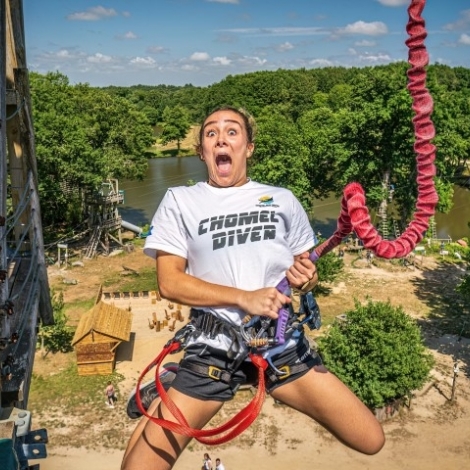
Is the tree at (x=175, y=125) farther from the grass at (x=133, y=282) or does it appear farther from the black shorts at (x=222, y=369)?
the black shorts at (x=222, y=369)

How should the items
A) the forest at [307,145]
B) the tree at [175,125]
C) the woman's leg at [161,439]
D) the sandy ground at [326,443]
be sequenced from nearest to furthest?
the woman's leg at [161,439], the sandy ground at [326,443], the forest at [307,145], the tree at [175,125]

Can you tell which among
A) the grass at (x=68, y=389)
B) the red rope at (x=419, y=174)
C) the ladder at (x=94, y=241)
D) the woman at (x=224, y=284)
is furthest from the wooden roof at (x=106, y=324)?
the red rope at (x=419, y=174)

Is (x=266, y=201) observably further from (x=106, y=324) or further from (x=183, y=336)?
(x=106, y=324)

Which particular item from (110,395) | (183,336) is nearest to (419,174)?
(183,336)

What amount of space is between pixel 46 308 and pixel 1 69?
4.63 m

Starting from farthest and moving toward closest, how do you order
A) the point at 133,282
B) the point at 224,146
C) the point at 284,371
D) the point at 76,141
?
the point at 76,141 < the point at 133,282 < the point at 224,146 < the point at 284,371

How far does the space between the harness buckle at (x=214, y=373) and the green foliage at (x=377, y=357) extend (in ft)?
42.6

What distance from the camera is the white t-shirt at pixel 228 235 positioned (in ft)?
13.5

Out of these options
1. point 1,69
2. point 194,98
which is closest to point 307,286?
point 1,69

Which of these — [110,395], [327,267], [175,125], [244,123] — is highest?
[244,123]

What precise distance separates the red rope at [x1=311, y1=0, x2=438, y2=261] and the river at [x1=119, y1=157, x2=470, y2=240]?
35559 mm

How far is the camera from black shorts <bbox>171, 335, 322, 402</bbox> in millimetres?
4105

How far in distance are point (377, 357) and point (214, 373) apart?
13189 mm

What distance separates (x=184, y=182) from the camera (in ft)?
189
